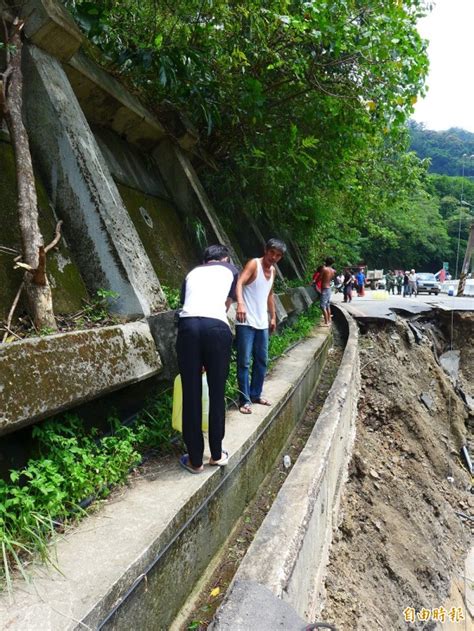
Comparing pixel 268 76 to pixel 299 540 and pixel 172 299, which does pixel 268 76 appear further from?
pixel 299 540

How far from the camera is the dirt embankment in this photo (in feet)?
12.9

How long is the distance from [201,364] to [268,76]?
18.6ft

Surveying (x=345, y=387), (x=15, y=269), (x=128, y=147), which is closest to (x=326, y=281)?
(x=345, y=387)

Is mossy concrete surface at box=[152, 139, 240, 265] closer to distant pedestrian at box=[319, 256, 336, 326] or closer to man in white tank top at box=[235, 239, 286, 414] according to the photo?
man in white tank top at box=[235, 239, 286, 414]

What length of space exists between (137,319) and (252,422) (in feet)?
4.17

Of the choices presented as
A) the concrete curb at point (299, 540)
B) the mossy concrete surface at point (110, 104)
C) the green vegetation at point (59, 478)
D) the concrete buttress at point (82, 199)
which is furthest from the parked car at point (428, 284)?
the green vegetation at point (59, 478)

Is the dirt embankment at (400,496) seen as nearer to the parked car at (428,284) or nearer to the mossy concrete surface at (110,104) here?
the mossy concrete surface at (110,104)

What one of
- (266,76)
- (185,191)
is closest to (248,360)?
(185,191)

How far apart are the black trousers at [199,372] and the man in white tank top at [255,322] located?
1285 mm

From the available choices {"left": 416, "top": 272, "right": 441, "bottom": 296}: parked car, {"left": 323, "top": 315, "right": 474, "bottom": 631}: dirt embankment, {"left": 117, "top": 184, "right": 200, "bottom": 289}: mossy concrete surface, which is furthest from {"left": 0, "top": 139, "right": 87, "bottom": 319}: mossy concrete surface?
{"left": 416, "top": 272, "right": 441, "bottom": 296}: parked car

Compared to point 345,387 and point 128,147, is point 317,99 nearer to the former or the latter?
point 128,147

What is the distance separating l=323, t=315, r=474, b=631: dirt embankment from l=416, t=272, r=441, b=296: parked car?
20.4m

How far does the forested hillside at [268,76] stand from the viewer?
525 cm

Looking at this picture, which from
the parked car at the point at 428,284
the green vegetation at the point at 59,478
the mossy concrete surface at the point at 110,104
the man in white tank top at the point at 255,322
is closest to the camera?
the green vegetation at the point at 59,478
